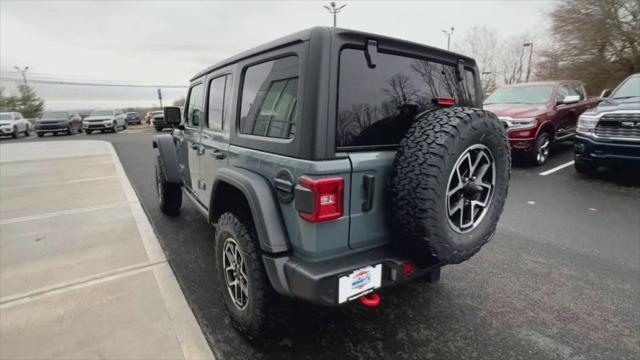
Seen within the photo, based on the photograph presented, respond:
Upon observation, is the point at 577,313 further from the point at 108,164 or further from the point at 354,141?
the point at 108,164

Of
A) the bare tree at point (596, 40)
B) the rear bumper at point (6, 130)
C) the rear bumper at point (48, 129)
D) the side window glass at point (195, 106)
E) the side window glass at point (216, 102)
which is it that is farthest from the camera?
the rear bumper at point (48, 129)

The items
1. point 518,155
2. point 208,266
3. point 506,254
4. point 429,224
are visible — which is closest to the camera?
point 429,224

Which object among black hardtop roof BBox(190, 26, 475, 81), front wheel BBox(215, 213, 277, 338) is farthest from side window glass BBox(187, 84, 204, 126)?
front wheel BBox(215, 213, 277, 338)

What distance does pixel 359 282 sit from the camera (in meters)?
1.67

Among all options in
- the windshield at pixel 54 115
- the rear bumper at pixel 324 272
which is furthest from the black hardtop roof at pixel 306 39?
the windshield at pixel 54 115

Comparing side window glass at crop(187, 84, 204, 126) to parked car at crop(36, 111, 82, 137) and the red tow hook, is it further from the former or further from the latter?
parked car at crop(36, 111, 82, 137)

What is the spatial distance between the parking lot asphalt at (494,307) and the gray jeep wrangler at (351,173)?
14.9 inches

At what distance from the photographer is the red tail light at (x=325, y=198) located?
→ 5.08ft

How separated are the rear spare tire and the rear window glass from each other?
0.45 ft

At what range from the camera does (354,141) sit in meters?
1.72

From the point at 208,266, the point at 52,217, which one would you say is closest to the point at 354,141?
the point at 208,266

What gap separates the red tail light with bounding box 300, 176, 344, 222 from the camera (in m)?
1.55

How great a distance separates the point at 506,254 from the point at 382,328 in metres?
1.84

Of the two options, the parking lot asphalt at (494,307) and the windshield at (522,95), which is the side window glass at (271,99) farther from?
the windshield at (522,95)
